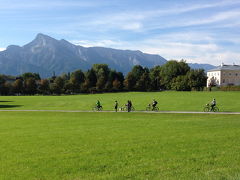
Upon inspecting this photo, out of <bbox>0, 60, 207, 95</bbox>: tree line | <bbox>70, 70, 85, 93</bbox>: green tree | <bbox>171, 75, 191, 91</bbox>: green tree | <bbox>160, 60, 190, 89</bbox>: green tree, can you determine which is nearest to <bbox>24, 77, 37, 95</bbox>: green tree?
<bbox>0, 60, 207, 95</bbox>: tree line

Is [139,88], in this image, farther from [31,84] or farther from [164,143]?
[164,143]

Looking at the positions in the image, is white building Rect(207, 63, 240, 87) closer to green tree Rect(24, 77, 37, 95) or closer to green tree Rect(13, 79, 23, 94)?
green tree Rect(24, 77, 37, 95)

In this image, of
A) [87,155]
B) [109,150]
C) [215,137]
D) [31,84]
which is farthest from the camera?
[31,84]

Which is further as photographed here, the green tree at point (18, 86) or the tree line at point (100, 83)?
the tree line at point (100, 83)

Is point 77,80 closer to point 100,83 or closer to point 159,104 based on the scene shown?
point 100,83

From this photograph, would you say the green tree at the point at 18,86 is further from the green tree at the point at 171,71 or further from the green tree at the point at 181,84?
the green tree at the point at 181,84

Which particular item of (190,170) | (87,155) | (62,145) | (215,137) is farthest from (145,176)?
(215,137)

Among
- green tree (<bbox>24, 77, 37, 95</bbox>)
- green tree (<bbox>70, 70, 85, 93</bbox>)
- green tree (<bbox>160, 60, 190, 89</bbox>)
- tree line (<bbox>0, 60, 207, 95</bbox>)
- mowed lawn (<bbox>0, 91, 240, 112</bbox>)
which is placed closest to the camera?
mowed lawn (<bbox>0, 91, 240, 112</bbox>)

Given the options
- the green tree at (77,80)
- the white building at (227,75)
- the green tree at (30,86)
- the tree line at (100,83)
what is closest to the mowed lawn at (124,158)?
the tree line at (100,83)

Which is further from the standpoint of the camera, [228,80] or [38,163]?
[228,80]

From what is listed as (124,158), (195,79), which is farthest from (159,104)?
(195,79)

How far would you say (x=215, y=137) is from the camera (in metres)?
15.3

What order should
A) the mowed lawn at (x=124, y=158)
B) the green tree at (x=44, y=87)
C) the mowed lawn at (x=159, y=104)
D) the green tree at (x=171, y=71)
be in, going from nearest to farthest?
the mowed lawn at (x=124, y=158) < the mowed lawn at (x=159, y=104) < the green tree at (x=171, y=71) < the green tree at (x=44, y=87)

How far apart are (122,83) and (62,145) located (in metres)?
139
